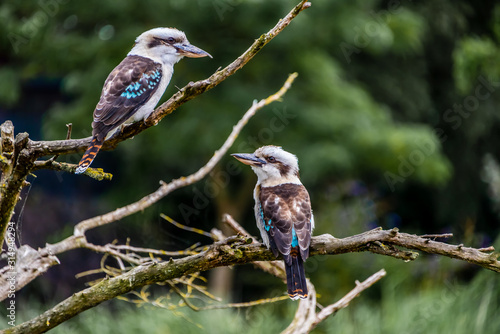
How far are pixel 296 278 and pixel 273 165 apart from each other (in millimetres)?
788

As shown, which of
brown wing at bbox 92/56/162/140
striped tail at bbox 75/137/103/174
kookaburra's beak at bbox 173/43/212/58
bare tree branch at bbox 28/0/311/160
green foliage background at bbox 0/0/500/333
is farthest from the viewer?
green foliage background at bbox 0/0/500/333

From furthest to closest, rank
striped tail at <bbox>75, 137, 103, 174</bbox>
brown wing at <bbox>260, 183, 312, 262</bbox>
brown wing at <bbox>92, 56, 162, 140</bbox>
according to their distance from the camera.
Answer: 1. brown wing at <bbox>92, 56, 162, 140</bbox>
2. brown wing at <bbox>260, 183, 312, 262</bbox>
3. striped tail at <bbox>75, 137, 103, 174</bbox>

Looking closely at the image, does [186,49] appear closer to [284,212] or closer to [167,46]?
[167,46]

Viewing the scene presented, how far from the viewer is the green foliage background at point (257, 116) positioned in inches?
290

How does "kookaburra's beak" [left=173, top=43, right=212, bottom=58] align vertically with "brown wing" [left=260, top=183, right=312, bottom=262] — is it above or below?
above

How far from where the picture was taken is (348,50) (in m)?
8.70

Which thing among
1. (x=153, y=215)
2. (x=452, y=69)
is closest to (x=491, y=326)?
(x=153, y=215)

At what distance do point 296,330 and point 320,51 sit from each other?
5653mm

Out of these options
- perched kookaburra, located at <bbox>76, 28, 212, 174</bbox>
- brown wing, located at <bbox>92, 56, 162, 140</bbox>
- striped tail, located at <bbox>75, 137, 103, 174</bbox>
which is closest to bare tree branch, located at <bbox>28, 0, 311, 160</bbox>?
striped tail, located at <bbox>75, 137, 103, 174</bbox>

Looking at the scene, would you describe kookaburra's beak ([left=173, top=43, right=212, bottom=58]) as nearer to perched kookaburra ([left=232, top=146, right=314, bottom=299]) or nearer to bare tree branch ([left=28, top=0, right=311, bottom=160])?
perched kookaburra ([left=232, top=146, right=314, bottom=299])

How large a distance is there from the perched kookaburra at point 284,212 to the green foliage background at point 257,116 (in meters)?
2.97

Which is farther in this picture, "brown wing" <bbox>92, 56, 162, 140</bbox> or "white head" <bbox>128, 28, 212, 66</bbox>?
"white head" <bbox>128, 28, 212, 66</bbox>

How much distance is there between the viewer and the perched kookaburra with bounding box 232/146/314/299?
281cm

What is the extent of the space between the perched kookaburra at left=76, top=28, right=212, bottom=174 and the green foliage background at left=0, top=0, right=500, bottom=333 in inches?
131
